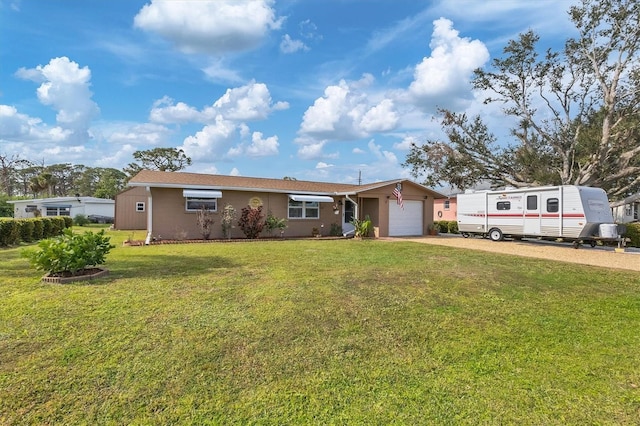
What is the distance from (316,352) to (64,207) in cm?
3682

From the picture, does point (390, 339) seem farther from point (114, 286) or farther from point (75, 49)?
point (75, 49)

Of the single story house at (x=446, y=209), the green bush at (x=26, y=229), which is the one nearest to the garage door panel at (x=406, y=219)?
the single story house at (x=446, y=209)

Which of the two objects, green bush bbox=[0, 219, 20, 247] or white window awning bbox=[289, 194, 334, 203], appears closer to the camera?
green bush bbox=[0, 219, 20, 247]

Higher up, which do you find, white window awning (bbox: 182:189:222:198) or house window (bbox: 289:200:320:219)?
white window awning (bbox: 182:189:222:198)

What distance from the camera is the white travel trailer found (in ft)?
40.6

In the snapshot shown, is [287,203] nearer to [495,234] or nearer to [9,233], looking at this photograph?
[495,234]

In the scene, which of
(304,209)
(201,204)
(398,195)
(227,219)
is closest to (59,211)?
(201,204)

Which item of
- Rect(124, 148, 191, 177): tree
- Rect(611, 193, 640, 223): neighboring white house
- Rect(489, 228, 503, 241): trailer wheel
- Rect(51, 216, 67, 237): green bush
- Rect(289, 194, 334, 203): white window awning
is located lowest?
Rect(489, 228, 503, 241): trailer wheel

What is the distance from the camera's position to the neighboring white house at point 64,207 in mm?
31797

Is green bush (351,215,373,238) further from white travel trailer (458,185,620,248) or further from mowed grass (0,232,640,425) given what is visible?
mowed grass (0,232,640,425)

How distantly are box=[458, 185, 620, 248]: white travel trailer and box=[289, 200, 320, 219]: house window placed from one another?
7477 mm

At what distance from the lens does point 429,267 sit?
825 centimetres

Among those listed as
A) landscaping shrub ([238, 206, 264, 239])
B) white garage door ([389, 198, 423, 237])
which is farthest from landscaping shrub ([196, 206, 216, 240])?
white garage door ([389, 198, 423, 237])

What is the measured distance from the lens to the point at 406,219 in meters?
18.7
